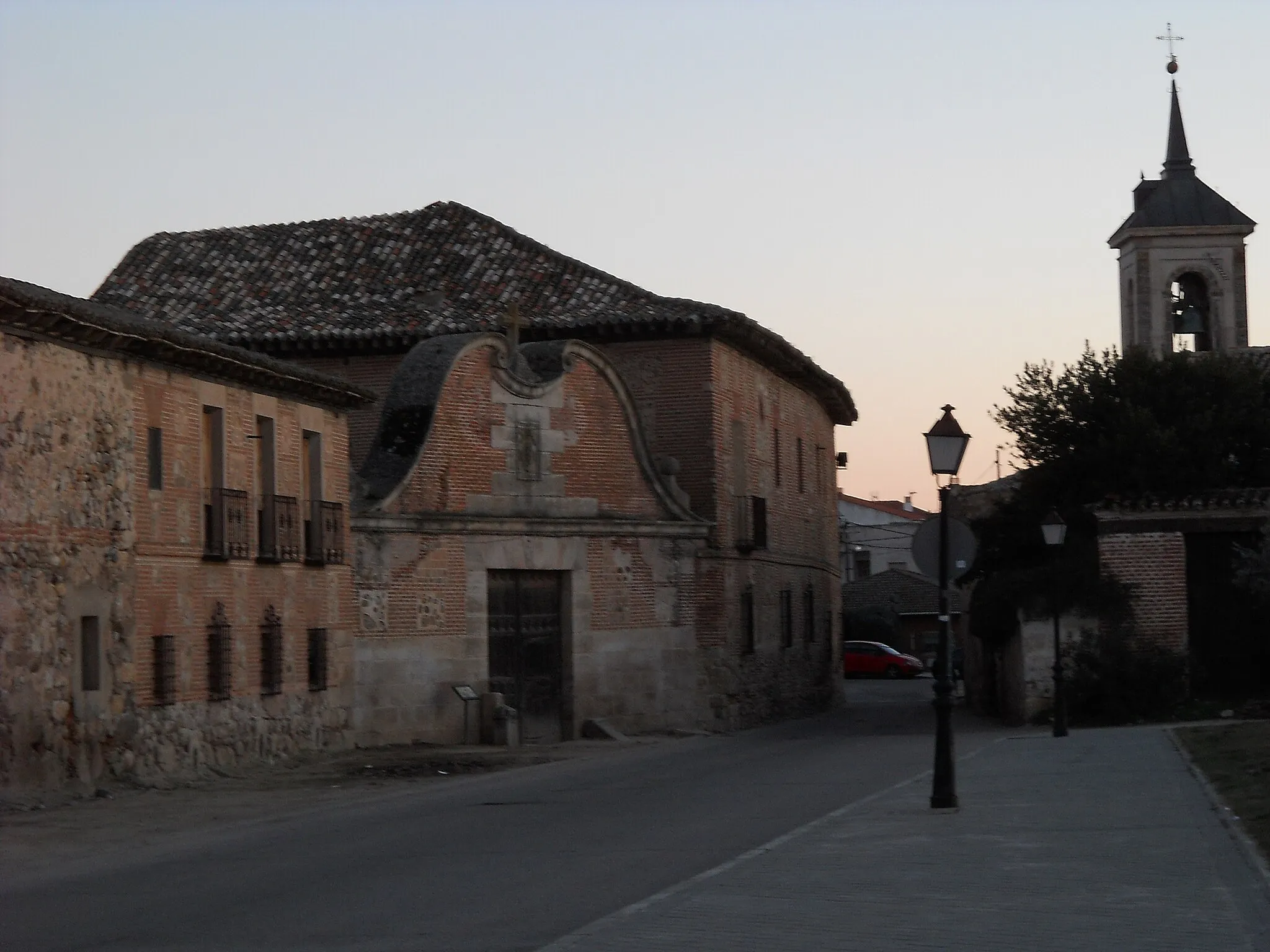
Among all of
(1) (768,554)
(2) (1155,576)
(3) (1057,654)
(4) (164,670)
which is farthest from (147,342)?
(1) (768,554)

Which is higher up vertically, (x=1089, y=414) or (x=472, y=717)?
(x=1089, y=414)

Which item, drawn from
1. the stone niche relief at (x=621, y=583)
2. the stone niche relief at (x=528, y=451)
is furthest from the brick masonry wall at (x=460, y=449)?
the stone niche relief at (x=621, y=583)

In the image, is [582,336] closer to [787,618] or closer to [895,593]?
[787,618]

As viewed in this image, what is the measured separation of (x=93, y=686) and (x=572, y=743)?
10015 millimetres

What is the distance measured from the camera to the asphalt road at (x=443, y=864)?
9766mm

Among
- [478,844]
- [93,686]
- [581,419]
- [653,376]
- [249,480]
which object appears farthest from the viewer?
[653,376]

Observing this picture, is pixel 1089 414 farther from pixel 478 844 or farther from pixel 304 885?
pixel 304 885

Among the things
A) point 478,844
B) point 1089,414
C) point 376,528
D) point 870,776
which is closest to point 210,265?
point 376,528

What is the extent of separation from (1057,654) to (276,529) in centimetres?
1161

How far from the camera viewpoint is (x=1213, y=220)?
52500mm

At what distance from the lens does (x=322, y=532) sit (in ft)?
82.1

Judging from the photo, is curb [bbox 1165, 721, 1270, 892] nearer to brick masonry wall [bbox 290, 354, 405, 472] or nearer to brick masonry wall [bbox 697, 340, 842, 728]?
brick masonry wall [bbox 697, 340, 842, 728]

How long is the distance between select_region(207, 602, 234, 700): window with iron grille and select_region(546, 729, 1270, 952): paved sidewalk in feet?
31.5

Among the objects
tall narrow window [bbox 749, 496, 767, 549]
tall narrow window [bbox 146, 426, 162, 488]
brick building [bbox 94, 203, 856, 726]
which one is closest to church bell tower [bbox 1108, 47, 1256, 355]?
brick building [bbox 94, 203, 856, 726]
